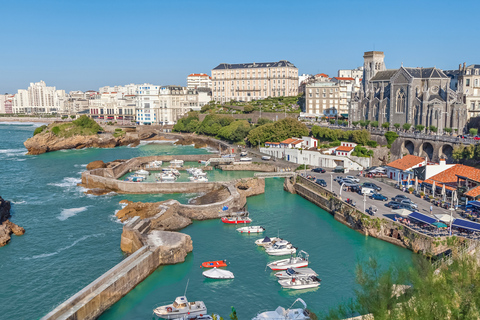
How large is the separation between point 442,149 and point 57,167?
55.3m

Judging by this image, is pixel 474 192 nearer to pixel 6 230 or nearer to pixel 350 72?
pixel 6 230

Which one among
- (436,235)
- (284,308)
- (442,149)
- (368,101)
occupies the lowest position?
(284,308)

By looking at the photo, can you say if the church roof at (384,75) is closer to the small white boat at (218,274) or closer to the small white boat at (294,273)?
the small white boat at (294,273)

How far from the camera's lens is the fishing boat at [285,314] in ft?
68.9

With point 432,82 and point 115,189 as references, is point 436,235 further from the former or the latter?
point 432,82

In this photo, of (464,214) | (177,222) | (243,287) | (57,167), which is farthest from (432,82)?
(57,167)

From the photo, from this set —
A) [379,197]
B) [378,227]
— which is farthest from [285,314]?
[379,197]

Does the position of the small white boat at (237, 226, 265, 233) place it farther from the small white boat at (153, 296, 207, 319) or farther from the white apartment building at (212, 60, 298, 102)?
the white apartment building at (212, 60, 298, 102)

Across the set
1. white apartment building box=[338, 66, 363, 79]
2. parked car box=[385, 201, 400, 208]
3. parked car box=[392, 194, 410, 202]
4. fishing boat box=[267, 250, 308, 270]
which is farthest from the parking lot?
white apartment building box=[338, 66, 363, 79]

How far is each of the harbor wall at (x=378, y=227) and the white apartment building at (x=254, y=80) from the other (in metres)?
87.2

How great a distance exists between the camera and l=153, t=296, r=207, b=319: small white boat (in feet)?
71.9

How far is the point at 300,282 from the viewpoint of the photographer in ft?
82.7

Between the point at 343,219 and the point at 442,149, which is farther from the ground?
the point at 442,149

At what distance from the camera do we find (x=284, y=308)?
22.6m
